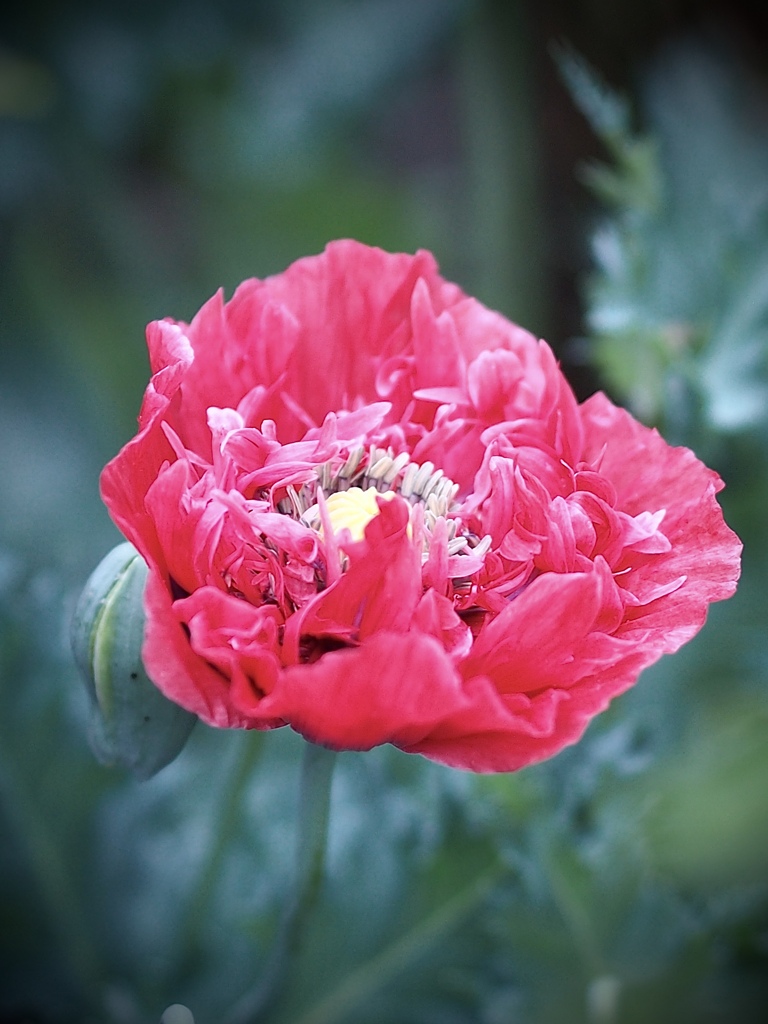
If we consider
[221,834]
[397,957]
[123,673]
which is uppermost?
[123,673]

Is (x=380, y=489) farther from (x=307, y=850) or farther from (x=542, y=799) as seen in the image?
(x=542, y=799)

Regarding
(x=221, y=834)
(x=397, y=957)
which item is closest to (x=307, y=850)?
(x=221, y=834)

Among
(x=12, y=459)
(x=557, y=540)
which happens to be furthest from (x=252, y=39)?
(x=557, y=540)

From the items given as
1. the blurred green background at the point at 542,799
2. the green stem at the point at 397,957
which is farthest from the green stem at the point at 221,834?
the green stem at the point at 397,957

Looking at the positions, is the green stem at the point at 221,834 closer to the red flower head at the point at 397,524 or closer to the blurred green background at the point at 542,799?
the blurred green background at the point at 542,799

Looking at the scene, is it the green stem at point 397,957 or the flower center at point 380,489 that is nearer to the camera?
the flower center at point 380,489

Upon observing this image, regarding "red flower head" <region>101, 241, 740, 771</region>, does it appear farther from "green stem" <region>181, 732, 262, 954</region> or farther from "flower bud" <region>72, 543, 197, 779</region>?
"green stem" <region>181, 732, 262, 954</region>
